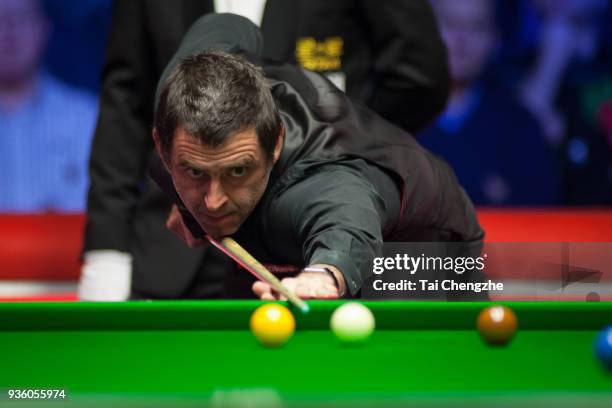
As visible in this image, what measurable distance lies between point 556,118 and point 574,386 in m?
3.93

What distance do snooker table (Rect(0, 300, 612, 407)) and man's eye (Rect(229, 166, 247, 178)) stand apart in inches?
18.7

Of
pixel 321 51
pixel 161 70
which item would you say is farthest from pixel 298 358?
pixel 161 70

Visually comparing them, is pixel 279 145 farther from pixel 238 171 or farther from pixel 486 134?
pixel 486 134

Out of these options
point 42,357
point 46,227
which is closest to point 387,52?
point 42,357

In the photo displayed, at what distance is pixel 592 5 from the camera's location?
5.30 metres

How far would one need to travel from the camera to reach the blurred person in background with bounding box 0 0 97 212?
5.34 metres

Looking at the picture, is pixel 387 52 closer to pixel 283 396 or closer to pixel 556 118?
pixel 283 396

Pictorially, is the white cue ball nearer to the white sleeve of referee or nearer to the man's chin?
the man's chin

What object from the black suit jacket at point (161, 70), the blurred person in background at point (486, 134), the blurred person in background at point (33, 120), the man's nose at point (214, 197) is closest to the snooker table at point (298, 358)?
the man's nose at point (214, 197)

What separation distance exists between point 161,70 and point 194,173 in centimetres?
101

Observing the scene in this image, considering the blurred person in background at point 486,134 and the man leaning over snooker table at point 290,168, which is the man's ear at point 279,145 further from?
the blurred person in background at point 486,134

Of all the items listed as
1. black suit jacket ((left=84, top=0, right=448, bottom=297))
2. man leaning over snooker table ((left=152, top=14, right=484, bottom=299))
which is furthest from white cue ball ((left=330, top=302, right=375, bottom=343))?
black suit jacket ((left=84, top=0, right=448, bottom=297))

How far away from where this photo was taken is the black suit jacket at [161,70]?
3193mm

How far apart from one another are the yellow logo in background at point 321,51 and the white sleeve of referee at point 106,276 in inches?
35.3
